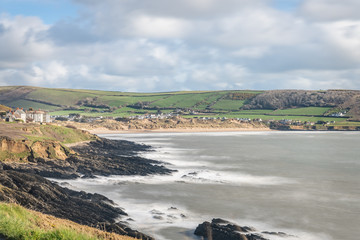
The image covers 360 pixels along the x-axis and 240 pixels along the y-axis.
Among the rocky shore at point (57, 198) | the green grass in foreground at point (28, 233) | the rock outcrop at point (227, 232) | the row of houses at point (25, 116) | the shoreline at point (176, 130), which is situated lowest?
the shoreline at point (176, 130)

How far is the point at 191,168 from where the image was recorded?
5294 centimetres

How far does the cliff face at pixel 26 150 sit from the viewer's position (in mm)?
44062

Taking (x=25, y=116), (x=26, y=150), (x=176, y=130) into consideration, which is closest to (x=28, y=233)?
(x=26, y=150)

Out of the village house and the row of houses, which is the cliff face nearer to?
the row of houses

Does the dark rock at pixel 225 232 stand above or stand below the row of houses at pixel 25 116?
below

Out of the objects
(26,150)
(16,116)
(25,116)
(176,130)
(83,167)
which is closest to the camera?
(26,150)

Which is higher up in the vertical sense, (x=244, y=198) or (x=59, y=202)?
(x=59, y=202)

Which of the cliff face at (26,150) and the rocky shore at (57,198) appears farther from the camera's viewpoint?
the cliff face at (26,150)

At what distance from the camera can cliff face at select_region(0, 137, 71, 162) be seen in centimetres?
4406

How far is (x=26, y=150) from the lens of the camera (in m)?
45.6

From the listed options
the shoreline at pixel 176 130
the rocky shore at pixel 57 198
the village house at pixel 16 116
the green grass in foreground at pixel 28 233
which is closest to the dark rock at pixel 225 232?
the rocky shore at pixel 57 198

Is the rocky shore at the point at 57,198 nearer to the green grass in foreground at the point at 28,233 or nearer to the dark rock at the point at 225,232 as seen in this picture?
the dark rock at the point at 225,232

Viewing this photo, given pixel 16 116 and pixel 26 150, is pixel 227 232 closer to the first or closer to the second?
pixel 26 150

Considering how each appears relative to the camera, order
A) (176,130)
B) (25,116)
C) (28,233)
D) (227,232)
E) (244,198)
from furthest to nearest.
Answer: (176,130)
(25,116)
(244,198)
(227,232)
(28,233)
